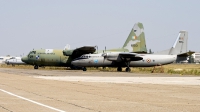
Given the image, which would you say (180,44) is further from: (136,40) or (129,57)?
(129,57)

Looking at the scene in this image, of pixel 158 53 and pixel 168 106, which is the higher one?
pixel 158 53

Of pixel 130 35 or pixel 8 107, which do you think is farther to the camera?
pixel 130 35

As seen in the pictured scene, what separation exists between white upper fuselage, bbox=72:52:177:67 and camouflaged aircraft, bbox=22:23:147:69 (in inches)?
109

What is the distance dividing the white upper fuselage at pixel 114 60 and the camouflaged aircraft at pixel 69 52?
278cm

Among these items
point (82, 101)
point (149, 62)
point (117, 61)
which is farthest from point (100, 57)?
Result: point (82, 101)

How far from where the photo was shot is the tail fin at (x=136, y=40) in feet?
203

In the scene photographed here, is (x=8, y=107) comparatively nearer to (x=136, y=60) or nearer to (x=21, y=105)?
(x=21, y=105)

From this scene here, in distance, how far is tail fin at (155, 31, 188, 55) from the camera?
59.7 metres

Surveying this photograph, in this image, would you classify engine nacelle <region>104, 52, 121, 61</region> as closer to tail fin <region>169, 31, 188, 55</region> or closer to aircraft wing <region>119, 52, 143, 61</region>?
aircraft wing <region>119, 52, 143, 61</region>

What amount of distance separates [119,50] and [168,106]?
155 ft

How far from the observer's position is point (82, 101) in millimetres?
15586

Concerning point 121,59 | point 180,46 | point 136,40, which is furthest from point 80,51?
point 180,46

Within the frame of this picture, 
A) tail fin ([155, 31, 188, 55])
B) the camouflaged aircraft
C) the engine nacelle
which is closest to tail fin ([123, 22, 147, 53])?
the camouflaged aircraft

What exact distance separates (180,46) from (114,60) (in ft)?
33.7
